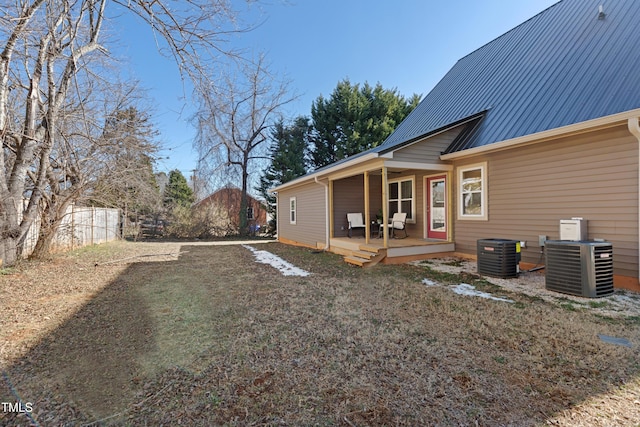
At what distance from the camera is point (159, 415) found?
6.34 feet

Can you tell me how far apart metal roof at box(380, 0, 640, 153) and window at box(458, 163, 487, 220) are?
648 millimetres

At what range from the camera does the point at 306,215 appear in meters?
11.8

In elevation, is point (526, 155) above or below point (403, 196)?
above

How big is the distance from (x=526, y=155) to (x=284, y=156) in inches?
593

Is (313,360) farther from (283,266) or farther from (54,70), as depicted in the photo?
(54,70)

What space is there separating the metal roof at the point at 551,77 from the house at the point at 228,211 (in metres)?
12.4

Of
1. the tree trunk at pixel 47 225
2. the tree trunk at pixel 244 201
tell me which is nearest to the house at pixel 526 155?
the tree trunk at pixel 47 225

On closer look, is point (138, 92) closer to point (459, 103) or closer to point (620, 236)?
point (459, 103)

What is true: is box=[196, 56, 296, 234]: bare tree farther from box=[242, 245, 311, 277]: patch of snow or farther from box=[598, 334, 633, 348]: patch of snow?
box=[598, 334, 633, 348]: patch of snow

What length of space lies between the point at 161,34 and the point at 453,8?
29.7 ft

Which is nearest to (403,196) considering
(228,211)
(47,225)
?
(47,225)

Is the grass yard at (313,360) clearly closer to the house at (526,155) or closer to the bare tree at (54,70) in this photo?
the house at (526,155)

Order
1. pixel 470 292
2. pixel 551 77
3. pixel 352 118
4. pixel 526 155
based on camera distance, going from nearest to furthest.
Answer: pixel 470 292 < pixel 526 155 < pixel 551 77 < pixel 352 118

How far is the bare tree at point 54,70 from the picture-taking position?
4.62 metres
